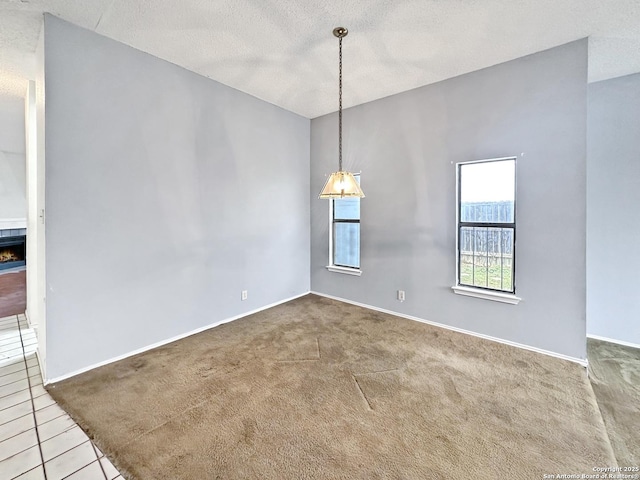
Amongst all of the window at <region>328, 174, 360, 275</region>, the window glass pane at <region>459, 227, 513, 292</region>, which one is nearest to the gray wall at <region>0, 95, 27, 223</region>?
the window at <region>328, 174, 360, 275</region>

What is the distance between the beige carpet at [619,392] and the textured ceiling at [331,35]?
116 inches

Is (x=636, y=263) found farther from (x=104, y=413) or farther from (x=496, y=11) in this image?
(x=104, y=413)

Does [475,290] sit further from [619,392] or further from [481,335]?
[619,392]

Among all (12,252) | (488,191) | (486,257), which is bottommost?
(12,252)

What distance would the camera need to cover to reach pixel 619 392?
2.20 m

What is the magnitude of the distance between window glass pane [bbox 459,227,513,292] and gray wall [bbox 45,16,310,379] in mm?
2666

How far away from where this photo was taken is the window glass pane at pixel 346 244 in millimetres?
4391

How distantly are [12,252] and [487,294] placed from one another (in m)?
9.59

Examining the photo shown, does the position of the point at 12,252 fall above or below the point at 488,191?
below

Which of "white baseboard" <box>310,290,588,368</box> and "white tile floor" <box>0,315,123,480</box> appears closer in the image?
"white tile floor" <box>0,315,123,480</box>

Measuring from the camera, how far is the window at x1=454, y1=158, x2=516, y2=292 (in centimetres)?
301

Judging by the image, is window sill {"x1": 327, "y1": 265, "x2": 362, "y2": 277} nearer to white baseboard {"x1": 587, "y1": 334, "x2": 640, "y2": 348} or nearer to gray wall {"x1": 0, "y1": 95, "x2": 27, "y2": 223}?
white baseboard {"x1": 587, "y1": 334, "x2": 640, "y2": 348}

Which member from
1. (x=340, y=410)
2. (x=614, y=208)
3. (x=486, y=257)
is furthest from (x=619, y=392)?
(x=340, y=410)

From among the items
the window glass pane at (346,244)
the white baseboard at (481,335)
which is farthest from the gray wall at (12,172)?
the white baseboard at (481,335)
